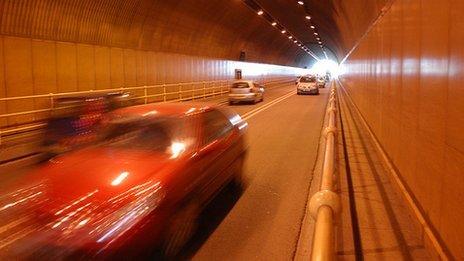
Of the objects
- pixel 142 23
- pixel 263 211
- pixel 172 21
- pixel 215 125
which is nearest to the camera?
pixel 263 211

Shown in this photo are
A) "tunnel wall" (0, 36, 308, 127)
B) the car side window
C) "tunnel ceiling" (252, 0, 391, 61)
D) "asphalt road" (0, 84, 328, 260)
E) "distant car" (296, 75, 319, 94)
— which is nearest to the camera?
"asphalt road" (0, 84, 328, 260)

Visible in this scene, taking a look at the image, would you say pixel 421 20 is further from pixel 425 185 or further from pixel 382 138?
pixel 382 138

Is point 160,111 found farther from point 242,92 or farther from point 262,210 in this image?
point 242,92

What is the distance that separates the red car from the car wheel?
1cm

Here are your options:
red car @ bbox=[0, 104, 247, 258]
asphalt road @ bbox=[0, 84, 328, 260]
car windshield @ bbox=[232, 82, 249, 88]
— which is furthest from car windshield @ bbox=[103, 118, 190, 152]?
car windshield @ bbox=[232, 82, 249, 88]

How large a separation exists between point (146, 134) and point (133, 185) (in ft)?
4.44

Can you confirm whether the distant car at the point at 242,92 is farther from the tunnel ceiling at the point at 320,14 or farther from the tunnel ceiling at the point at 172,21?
the tunnel ceiling at the point at 320,14

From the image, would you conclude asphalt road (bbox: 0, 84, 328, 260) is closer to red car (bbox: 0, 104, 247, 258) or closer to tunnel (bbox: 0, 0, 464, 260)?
tunnel (bbox: 0, 0, 464, 260)

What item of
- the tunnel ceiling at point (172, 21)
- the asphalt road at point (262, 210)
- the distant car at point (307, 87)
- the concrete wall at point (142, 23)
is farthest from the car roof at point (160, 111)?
the distant car at point (307, 87)

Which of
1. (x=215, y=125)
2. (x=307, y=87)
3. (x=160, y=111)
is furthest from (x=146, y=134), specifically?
(x=307, y=87)

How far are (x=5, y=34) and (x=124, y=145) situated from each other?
11538 millimetres

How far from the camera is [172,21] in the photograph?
2636 cm

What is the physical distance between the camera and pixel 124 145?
5.91 m

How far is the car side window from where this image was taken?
21.7 feet
